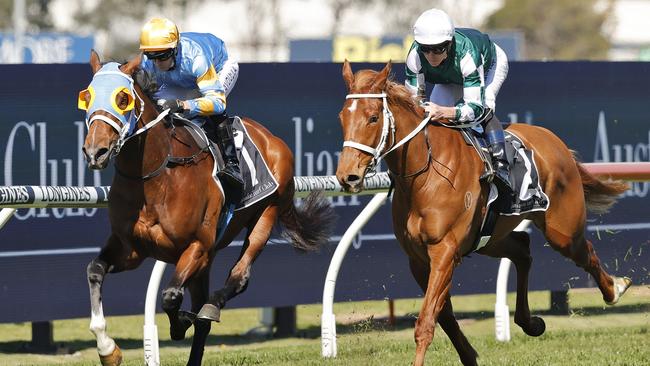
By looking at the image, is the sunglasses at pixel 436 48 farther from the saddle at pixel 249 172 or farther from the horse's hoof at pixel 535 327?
the horse's hoof at pixel 535 327

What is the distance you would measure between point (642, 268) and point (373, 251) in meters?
2.28

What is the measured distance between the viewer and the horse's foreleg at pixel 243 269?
21.2ft

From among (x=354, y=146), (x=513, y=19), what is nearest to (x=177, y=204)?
(x=354, y=146)

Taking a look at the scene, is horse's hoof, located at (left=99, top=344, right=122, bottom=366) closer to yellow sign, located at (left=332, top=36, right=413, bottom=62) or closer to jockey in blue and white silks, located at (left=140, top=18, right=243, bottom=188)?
jockey in blue and white silks, located at (left=140, top=18, right=243, bottom=188)

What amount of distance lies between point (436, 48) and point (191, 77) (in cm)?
129

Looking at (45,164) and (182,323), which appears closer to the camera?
(182,323)

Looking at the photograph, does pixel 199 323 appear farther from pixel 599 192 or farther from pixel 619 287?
pixel 599 192

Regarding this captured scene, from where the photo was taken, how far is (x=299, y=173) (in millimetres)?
9031

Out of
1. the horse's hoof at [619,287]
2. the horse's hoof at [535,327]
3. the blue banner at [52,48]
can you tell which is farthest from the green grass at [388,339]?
the blue banner at [52,48]

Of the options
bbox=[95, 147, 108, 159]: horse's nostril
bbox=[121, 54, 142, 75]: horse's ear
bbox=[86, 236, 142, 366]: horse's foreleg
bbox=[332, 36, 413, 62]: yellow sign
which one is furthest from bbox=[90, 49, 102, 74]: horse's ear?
bbox=[332, 36, 413, 62]: yellow sign

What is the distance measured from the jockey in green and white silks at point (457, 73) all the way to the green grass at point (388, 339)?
1.26m

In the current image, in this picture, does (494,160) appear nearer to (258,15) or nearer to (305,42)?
(305,42)

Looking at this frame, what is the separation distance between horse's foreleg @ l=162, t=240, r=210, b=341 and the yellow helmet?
3.23 feet

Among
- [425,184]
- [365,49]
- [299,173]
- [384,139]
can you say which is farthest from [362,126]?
[365,49]
